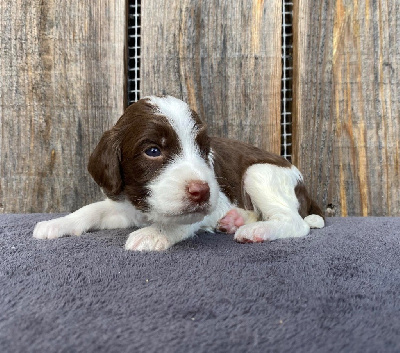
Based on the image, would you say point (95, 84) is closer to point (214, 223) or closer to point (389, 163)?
point (214, 223)

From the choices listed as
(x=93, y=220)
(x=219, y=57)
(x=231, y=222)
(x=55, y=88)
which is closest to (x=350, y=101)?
(x=219, y=57)

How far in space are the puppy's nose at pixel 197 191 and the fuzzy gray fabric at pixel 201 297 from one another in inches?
10.4

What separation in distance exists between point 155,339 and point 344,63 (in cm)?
300

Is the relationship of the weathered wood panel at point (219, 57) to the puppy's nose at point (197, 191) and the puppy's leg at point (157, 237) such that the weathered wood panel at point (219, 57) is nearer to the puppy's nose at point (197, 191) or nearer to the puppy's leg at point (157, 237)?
the puppy's leg at point (157, 237)

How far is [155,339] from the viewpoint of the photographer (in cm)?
105

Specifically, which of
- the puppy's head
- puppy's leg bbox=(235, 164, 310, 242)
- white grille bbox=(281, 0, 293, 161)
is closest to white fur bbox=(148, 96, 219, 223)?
the puppy's head

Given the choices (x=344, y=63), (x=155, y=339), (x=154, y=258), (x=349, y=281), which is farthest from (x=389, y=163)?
(x=155, y=339)

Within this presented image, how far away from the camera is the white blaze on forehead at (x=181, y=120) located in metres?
2.28

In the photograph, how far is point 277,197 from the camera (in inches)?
110

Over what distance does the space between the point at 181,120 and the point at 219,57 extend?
4.09 ft

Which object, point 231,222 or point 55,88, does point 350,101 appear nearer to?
point 231,222

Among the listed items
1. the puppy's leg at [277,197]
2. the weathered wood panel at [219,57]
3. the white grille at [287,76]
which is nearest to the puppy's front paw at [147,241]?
the puppy's leg at [277,197]

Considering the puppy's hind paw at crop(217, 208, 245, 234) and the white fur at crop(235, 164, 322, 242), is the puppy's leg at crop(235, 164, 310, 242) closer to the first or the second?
the white fur at crop(235, 164, 322, 242)

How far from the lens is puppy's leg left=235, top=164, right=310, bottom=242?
8.18 ft
